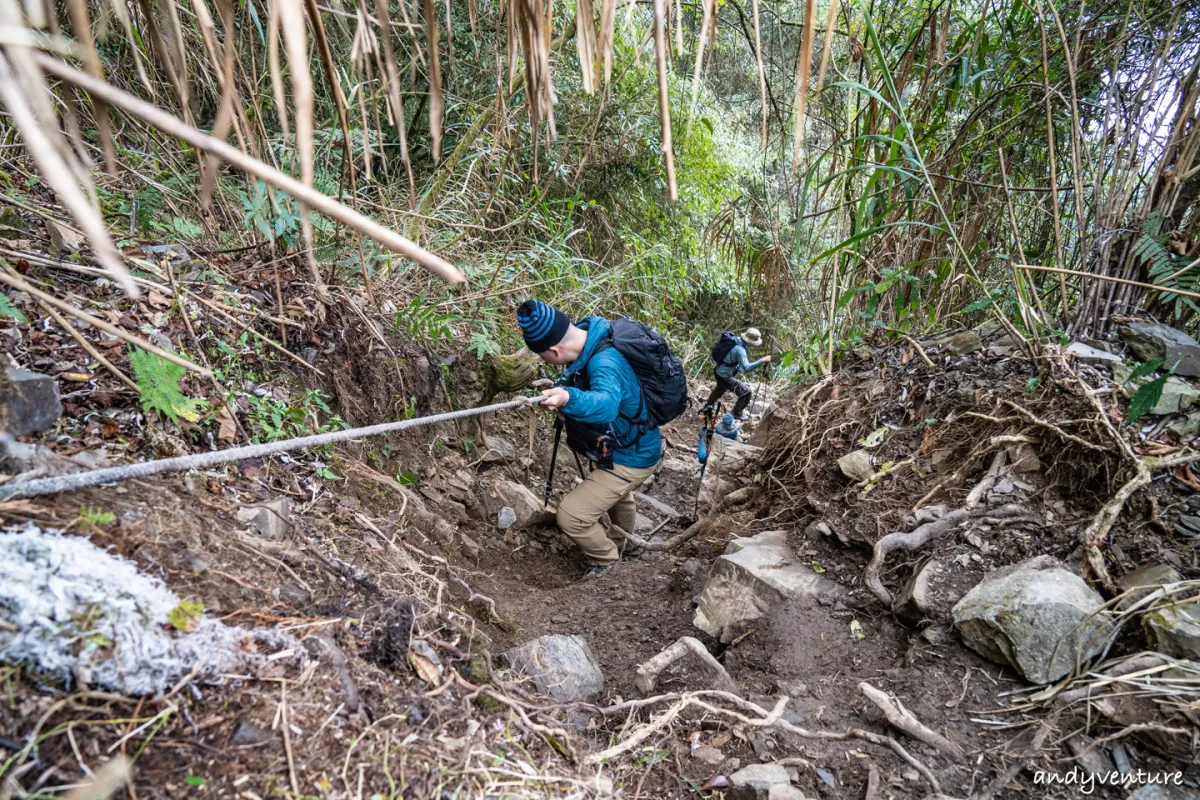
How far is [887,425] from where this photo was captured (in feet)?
10.8

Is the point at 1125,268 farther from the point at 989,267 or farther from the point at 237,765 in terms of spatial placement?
the point at 237,765

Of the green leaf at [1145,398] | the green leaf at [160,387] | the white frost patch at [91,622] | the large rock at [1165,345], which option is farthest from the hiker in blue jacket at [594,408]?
the large rock at [1165,345]

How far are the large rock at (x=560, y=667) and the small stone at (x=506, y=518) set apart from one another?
1.74 metres

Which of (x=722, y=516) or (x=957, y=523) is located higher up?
(x=957, y=523)

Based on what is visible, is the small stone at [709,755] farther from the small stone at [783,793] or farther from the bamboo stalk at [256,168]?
the bamboo stalk at [256,168]

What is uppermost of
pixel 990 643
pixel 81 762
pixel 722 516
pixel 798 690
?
pixel 81 762

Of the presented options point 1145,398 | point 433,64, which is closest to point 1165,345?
point 1145,398

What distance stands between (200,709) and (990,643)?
2.32 m

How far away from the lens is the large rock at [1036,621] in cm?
189

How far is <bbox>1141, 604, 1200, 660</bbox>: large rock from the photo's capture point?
1.71 m

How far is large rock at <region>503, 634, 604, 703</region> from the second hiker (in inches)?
52.1

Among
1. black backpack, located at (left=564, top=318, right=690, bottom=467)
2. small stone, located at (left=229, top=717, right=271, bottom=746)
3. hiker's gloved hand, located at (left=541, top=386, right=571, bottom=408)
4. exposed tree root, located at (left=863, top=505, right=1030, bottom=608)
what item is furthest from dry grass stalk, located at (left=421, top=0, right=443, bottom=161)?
black backpack, located at (left=564, top=318, right=690, bottom=467)

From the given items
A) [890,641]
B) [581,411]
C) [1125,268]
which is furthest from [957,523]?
[581,411]

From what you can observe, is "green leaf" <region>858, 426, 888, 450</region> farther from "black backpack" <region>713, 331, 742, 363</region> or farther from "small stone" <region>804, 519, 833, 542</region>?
"black backpack" <region>713, 331, 742, 363</region>
